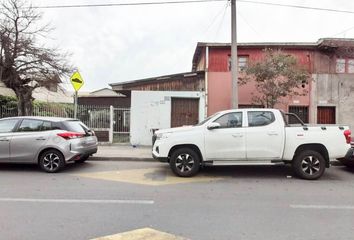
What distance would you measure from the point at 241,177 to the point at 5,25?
1551 centimetres

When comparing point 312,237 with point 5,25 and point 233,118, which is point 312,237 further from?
point 5,25

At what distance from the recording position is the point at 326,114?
1958cm

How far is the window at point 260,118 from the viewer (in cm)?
1009

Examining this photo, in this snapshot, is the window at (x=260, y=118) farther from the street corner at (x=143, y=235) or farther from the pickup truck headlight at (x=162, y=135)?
the street corner at (x=143, y=235)

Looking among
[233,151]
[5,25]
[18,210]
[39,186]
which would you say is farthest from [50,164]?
[5,25]

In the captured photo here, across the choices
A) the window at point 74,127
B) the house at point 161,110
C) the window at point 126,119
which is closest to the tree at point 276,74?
the house at point 161,110

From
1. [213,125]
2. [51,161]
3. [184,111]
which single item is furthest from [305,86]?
[51,161]

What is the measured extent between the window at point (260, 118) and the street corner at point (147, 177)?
1.76 m

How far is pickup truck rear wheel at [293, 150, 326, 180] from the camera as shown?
9836 mm

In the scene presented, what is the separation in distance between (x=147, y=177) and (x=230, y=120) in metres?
2.73

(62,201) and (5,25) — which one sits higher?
(5,25)

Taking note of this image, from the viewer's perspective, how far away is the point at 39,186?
28.3ft

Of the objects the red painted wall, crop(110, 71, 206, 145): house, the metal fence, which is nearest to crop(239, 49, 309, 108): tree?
the red painted wall

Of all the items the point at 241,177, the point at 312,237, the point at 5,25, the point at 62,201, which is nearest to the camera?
the point at 312,237
